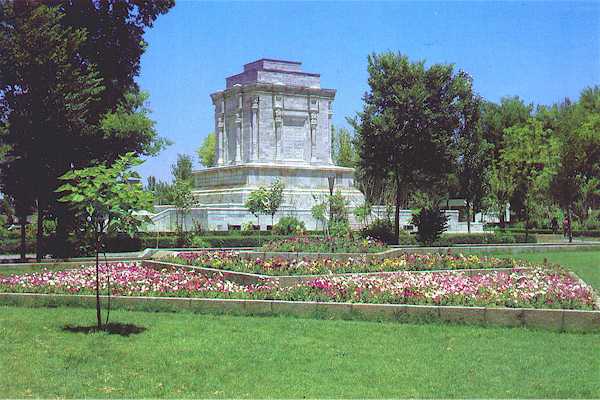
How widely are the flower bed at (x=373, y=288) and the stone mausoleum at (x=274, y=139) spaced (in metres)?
33.7

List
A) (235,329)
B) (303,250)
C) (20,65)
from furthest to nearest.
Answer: (20,65)
(303,250)
(235,329)

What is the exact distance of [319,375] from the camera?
9508 mm

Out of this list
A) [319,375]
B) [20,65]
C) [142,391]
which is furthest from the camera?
[20,65]

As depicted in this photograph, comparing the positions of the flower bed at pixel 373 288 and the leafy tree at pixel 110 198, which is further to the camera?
the flower bed at pixel 373 288

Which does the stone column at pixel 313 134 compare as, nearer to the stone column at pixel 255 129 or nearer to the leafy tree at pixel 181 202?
the stone column at pixel 255 129

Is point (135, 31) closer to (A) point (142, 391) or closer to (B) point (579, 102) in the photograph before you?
(A) point (142, 391)

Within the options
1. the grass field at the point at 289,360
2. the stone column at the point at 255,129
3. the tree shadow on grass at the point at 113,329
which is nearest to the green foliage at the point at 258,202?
the stone column at the point at 255,129

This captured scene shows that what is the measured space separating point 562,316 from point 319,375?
531cm

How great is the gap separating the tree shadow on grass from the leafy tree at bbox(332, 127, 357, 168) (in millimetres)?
67462

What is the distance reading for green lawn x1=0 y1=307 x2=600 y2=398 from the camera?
29.1 feet

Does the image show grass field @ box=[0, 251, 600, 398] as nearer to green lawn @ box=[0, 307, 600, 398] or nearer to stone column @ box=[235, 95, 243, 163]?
green lawn @ box=[0, 307, 600, 398]

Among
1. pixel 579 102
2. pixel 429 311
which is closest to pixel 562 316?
pixel 429 311

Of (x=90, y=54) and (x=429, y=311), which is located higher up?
(x=90, y=54)

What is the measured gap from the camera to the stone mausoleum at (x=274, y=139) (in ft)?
178
